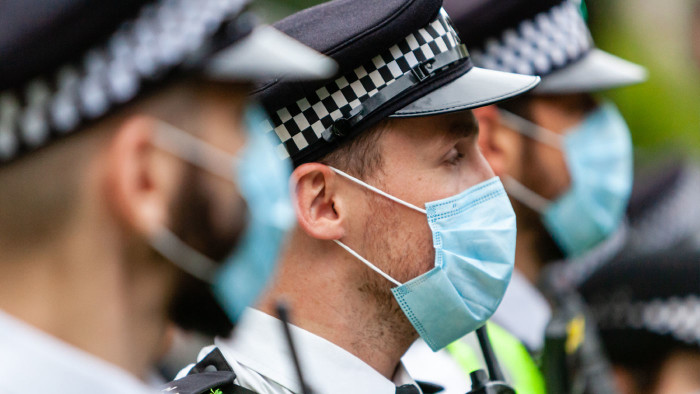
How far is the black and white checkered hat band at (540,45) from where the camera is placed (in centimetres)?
379

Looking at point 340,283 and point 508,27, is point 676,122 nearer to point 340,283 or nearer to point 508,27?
point 508,27

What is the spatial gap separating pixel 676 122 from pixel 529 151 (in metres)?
7.39

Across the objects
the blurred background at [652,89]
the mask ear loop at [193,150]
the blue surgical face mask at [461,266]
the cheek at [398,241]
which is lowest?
the blurred background at [652,89]

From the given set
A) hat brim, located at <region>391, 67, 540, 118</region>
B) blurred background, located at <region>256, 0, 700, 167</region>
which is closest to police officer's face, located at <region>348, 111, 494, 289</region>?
hat brim, located at <region>391, 67, 540, 118</region>

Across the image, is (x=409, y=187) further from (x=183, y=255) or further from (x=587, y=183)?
(x=587, y=183)

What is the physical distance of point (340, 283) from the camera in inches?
103

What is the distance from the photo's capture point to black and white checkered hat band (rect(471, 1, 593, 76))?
3.79 m

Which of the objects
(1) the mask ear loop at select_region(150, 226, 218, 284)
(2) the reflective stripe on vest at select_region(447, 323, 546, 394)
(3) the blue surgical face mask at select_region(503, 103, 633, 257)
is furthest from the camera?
(3) the blue surgical face mask at select_region(503, 103, 633, 257)

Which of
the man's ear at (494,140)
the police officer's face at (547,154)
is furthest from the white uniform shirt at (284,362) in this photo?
the police officer's face at (547,154)

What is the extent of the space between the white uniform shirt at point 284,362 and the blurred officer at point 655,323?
2.67 meters

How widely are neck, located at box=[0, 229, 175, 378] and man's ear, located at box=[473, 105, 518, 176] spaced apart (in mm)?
2704

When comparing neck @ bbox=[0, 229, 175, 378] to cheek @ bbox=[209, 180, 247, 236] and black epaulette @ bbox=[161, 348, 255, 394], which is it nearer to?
cheek @ bbox=[209, 180, 247, 236]

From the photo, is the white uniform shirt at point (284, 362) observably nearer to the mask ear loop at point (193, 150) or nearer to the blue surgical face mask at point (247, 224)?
the blue surgical face mask at point (247, 224)

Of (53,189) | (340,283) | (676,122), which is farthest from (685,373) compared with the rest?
(676,122)
